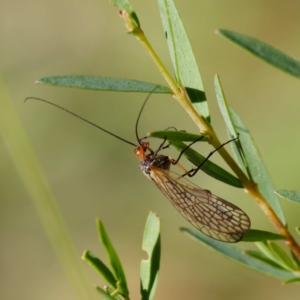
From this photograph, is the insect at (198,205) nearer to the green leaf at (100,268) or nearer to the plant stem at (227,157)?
the plant stem at (227,157)

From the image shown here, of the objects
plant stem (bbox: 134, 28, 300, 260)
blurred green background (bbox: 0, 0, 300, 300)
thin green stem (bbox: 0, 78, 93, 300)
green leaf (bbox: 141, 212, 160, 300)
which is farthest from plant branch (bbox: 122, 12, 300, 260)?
blurred green background (bbox: 0, 0, 300, 300)

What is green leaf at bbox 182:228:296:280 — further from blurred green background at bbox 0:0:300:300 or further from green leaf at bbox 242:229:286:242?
blurred green background at bbox 0:0:300:300

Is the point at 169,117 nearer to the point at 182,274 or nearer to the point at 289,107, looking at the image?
the point at 289,107

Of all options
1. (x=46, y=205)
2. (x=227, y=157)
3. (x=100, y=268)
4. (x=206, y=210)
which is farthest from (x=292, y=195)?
(x=46, y=205)

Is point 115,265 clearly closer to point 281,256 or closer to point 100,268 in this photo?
point 100,268

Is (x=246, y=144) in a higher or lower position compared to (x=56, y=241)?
higher

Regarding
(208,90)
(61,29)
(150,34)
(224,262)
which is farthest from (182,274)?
(61,29)
